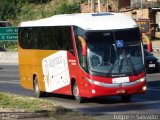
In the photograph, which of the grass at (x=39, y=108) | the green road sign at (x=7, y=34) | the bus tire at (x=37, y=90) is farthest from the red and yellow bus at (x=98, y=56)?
the green road sign at (x=7, y=34)

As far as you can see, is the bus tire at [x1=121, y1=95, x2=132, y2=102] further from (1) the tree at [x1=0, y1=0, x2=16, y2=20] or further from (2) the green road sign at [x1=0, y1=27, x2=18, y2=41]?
(1) the tree at [x1=0, y1=0, x2=16, y2=20]

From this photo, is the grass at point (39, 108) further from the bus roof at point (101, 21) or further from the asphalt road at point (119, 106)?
the bus roof at point (101, 21)

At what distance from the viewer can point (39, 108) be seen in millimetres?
16922

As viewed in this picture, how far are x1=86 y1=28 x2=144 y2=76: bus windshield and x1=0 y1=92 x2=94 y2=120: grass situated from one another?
7.65ft

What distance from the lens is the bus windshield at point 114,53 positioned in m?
19.5

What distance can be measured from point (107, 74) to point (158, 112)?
3.13 m

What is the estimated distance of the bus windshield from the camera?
63.9ft

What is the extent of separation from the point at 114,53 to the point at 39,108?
3790 millimetres

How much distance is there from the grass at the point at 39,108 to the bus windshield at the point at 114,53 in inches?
91.8

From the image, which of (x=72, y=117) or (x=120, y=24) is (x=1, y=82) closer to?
(x=120, y=24)

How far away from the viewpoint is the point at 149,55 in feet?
122

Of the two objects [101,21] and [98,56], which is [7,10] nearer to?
[101,21]

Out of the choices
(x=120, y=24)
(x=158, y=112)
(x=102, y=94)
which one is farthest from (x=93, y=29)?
(x=158, y=112)

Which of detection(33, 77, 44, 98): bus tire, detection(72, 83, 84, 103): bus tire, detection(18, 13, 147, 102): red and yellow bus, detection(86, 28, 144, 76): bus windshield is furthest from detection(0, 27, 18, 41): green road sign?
detection(86, 28, 144, 76): bus windshield
